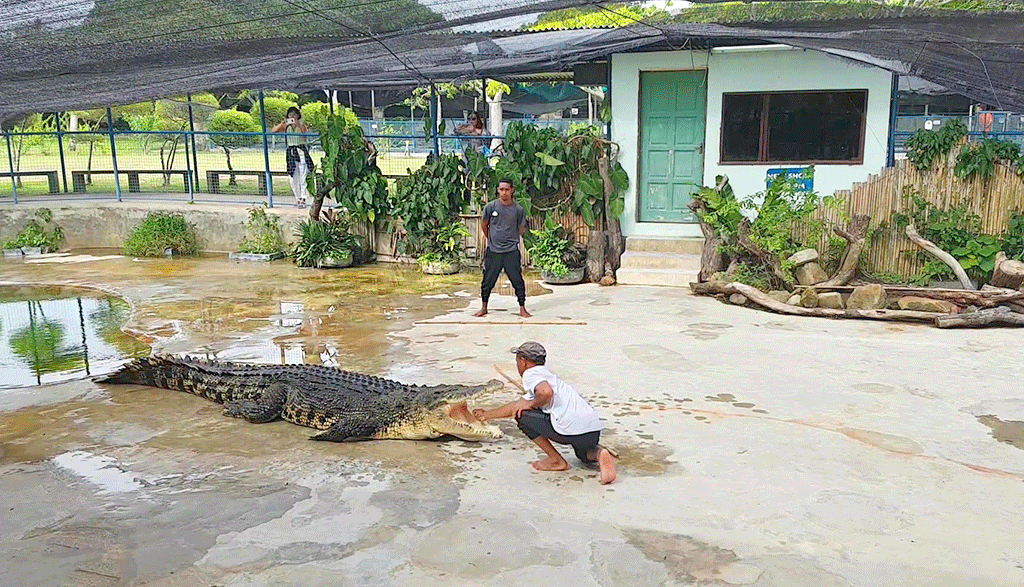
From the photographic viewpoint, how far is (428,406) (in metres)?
4.75

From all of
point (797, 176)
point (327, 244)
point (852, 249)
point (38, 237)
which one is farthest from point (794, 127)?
point (38, 237)

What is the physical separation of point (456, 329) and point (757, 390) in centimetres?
297

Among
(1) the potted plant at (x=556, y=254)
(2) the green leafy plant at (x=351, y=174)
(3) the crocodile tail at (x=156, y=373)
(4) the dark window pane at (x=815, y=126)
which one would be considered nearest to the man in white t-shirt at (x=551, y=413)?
(3) the crocodile tail at (x=156, y=373)

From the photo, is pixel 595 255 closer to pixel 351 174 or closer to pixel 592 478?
pixel 351 174

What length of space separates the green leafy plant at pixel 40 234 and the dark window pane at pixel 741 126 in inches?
417

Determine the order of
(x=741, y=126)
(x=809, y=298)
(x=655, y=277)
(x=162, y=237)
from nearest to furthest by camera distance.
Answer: (x=809, y=298), (x=655, y=277), (x=741, y=126), (x=162, y=237)

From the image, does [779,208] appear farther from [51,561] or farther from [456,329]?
[51,561]

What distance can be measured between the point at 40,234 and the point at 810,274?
38.4 feet

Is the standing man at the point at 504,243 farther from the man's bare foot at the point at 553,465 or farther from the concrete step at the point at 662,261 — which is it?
the man's bare foot at the point at 553,465

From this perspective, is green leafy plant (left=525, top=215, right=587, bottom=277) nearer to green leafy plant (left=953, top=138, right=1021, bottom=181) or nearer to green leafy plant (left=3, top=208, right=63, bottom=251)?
green leafy plant (left=953, top=138, right=1021, bottom=181)

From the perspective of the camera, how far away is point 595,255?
994 cm

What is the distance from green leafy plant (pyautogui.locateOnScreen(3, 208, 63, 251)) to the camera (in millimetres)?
12891

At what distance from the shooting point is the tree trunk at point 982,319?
288 inches

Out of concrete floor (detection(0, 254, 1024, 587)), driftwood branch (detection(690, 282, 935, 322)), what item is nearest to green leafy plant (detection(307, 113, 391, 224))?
concrete floor (detection(0, 254, 1024, 587))
